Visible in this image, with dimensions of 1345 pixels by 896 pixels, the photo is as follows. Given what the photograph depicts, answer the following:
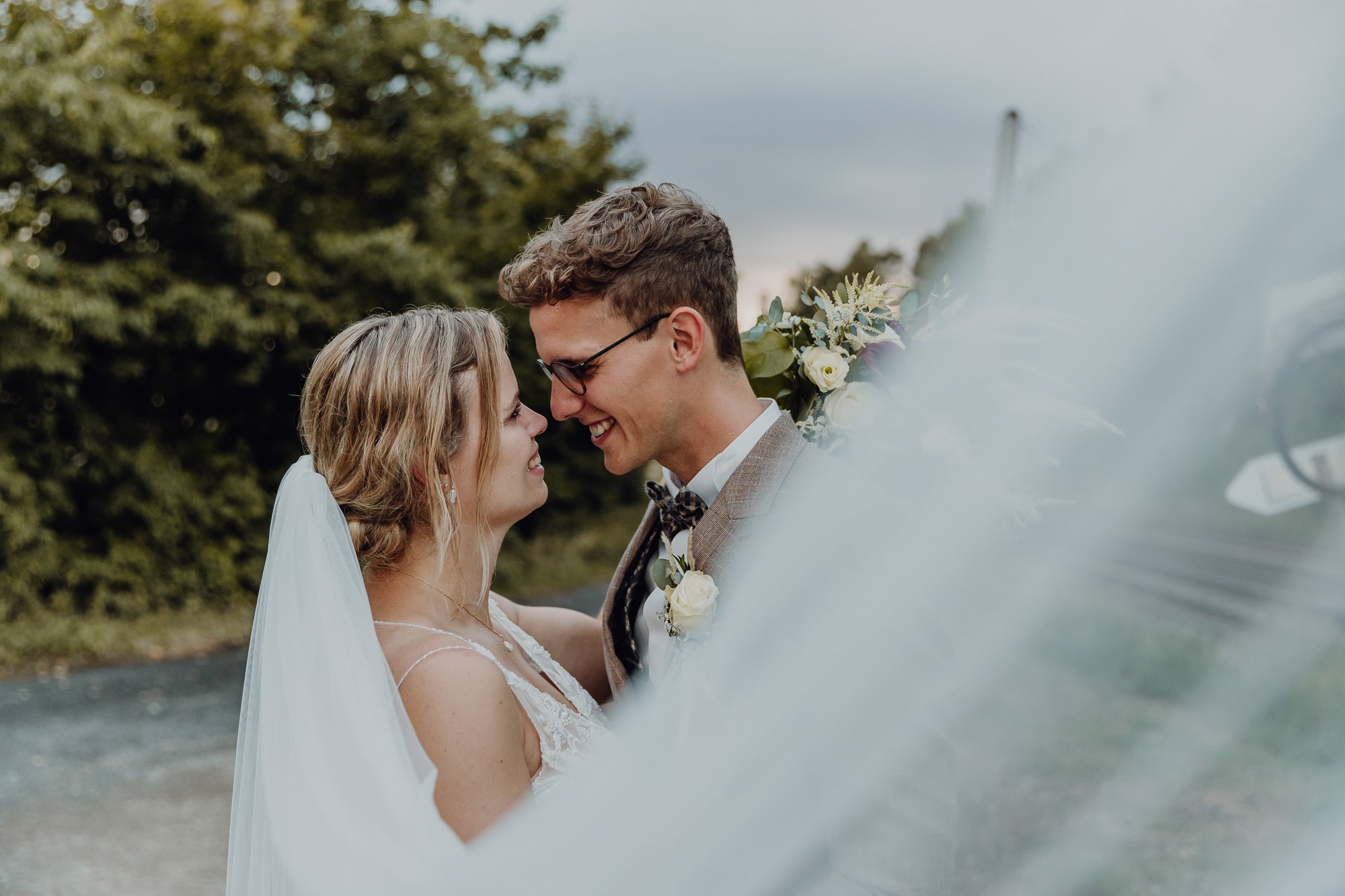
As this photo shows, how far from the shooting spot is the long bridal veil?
6.31ft

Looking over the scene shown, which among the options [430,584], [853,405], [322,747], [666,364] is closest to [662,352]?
[666,364]

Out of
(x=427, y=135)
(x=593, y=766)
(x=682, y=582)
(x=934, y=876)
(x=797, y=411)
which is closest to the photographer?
(x=934, y=876)

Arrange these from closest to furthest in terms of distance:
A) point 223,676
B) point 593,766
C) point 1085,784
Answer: point 593,766
point 1085,784
point 223,676

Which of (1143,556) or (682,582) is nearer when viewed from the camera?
(682,582)

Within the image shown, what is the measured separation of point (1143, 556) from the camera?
53.9 ft

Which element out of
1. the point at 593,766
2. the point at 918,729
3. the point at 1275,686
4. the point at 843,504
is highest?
the point at 843,504

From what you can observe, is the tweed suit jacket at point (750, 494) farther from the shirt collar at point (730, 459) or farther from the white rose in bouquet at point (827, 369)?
the white rose in bouquet at point (827, 369)

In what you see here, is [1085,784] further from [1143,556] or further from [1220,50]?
[1143,556]

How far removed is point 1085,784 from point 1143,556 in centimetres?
1142

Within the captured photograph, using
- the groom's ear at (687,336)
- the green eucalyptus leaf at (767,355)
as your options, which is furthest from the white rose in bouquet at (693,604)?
the green eucalyptus leaf at (767,355)

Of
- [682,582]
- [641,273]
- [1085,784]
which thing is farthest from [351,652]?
[1085,784]

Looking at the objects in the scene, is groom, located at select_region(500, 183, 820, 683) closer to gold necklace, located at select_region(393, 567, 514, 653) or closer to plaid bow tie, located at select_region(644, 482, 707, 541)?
plaid bow tie, located at select_region(644, 482, 707, 541)

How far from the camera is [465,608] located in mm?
2445

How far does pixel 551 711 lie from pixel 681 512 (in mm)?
527
